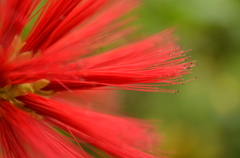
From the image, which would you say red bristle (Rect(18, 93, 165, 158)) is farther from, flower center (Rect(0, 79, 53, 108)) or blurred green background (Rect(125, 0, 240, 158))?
blurred green background (Rect(125, 0, 240, 158))

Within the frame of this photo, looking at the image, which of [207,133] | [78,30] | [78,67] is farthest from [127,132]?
[207,133]

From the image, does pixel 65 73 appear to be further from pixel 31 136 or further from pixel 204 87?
pixel 204 87

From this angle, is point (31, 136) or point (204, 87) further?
point (204, 87)

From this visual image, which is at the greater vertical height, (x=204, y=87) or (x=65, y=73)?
(x=65, y=73)

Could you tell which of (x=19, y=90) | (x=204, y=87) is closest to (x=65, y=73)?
(x=19, y=90)

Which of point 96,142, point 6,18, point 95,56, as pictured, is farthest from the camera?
point 95,56

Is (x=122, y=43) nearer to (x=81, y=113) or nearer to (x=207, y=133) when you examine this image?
(x=81, y=113)

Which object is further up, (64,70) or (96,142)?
(64,70)

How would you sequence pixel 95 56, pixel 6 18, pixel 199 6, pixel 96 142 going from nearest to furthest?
pixel 6 18
pixel 96 142
pixel 95 56
pixel 199 6
